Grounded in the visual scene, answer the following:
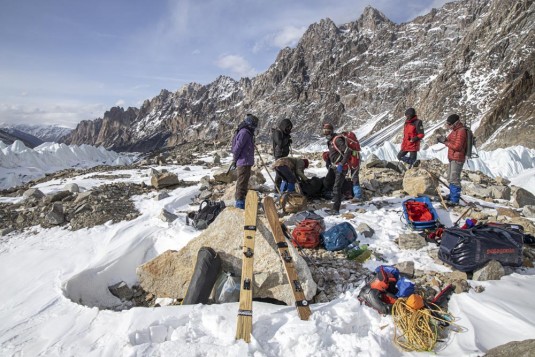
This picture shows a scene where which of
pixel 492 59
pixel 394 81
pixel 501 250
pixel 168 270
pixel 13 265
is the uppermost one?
pixel 394 81

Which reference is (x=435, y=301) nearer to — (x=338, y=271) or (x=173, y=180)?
(x=338, y=271)

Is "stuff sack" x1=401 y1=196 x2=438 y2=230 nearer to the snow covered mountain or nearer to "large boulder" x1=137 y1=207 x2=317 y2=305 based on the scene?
"large boulder" x1=137 y1=207 x2=317 y2=305

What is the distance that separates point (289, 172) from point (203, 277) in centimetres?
446

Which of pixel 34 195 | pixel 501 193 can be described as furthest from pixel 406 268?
pixel 34 195

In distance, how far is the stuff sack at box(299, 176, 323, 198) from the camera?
881cm

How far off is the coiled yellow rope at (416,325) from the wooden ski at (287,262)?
1.11 meters

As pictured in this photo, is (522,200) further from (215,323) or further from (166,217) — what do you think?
(166,217)

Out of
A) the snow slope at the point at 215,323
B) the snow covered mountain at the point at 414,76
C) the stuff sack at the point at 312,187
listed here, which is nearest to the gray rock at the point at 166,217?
the snow slope at the point at 215,323

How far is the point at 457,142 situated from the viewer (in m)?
7.70

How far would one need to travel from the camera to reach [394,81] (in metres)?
148

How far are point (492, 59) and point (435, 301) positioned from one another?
92094 mm

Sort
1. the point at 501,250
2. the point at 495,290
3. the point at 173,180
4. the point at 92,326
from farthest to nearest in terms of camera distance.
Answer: the point at 173,180, the point at 501,250, the point at 495,290, the point at 92,326

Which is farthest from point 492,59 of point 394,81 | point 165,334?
point 165,334

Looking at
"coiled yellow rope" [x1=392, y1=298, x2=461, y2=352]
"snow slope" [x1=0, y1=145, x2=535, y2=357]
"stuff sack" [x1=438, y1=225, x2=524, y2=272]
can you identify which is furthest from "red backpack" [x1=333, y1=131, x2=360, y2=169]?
"coiled yellow rope" [x1=392, y1=298, x2=461, y2=352]
